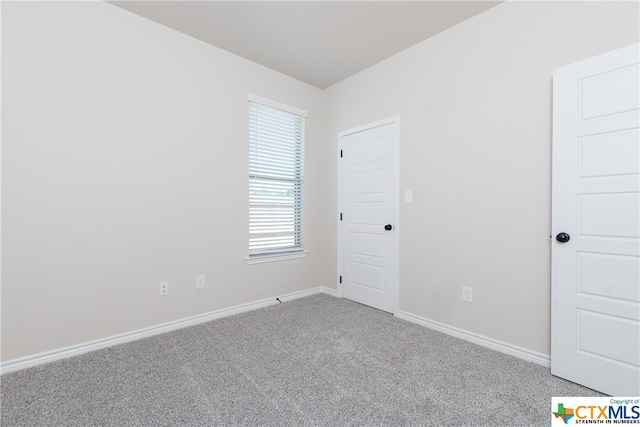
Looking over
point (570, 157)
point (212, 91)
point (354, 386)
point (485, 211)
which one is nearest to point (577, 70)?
point (570, 157)

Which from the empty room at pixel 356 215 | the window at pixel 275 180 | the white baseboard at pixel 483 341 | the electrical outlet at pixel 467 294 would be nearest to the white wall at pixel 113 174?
the empty room at pixel 356 215

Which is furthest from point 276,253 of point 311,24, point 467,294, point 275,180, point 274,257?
point 311,24

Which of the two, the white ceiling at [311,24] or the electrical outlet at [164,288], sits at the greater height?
the white ceiling at [311,24]

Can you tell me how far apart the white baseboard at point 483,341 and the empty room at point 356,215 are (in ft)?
0.05

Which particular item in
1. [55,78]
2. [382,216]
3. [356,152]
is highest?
[55,78]

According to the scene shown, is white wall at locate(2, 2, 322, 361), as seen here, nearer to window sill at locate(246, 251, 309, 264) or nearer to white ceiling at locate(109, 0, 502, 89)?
window sill at locate(246, 251, 309, 264)

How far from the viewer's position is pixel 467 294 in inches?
95.9

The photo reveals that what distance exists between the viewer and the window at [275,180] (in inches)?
126

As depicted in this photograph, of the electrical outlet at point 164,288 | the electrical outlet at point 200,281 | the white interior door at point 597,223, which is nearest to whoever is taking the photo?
the white interior door at point 597,223

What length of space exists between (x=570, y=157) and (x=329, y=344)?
2149 mm

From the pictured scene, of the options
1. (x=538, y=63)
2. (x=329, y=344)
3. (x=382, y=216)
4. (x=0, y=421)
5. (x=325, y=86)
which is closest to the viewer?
(x=0, y=421)

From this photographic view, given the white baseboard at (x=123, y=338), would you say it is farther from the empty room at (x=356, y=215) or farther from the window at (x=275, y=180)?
the window at (x=275, y=180)

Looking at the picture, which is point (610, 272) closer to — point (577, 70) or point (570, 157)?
point (570, 157)

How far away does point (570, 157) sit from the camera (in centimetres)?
182
